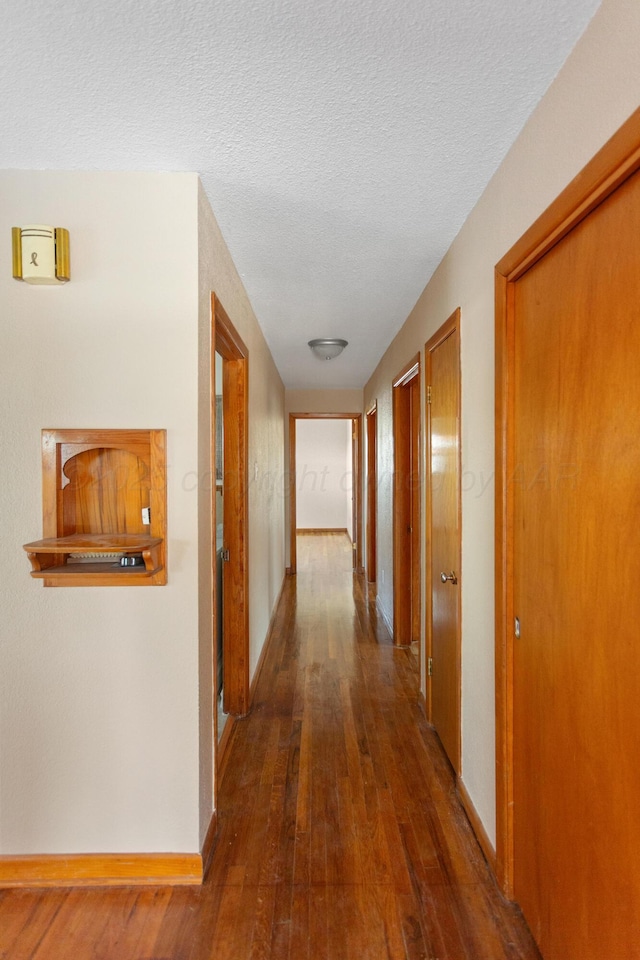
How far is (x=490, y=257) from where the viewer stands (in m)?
1.82

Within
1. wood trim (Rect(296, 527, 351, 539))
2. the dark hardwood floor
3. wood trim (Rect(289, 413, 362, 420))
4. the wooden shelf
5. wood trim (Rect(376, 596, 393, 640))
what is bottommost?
the dark hardwood floor

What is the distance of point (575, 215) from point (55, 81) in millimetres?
1410

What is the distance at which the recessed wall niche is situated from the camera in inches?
67.3

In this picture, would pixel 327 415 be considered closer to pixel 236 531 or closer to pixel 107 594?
pixel 236 531

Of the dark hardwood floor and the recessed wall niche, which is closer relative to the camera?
the dark hardwood floor

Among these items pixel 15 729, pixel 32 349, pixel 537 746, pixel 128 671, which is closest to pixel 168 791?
pixel 128 671

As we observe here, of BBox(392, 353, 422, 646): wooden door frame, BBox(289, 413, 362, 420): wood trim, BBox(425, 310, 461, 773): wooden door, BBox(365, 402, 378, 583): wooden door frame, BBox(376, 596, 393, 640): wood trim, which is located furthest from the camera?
BBox(289, 413, 362, 420): wood trim

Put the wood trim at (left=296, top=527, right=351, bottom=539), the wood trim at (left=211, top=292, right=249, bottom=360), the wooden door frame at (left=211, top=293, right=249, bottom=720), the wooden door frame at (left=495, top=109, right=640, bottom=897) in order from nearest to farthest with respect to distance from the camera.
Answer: the wooden door frame at (left=495, top=109, right=640, bottom=897), the wood trim at (left=211, top=292, right=249, bottom=360), the wooden door frame at (left=211, top=293, right=249, bottom=720), the wood trim at (left=296, top=527, right=351, bottom=539)

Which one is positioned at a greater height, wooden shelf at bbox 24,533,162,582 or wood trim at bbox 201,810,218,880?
wooden shelf at bbox 24,533,162,582

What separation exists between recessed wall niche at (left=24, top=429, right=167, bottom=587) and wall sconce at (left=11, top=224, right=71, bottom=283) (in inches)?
20.8

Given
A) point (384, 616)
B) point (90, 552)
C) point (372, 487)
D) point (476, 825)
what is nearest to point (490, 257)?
point (90, 552)

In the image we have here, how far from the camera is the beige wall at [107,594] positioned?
5.78ft

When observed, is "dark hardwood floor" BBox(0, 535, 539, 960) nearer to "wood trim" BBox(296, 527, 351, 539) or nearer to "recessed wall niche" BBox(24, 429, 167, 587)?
"recessed wall niche" BBox(24, 429, 167, 587)

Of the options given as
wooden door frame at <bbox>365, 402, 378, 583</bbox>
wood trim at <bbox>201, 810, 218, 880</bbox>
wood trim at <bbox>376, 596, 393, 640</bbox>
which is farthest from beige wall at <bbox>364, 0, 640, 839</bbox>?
wooden door frame at <bbox>365, 402, 378, 583</bbox>
